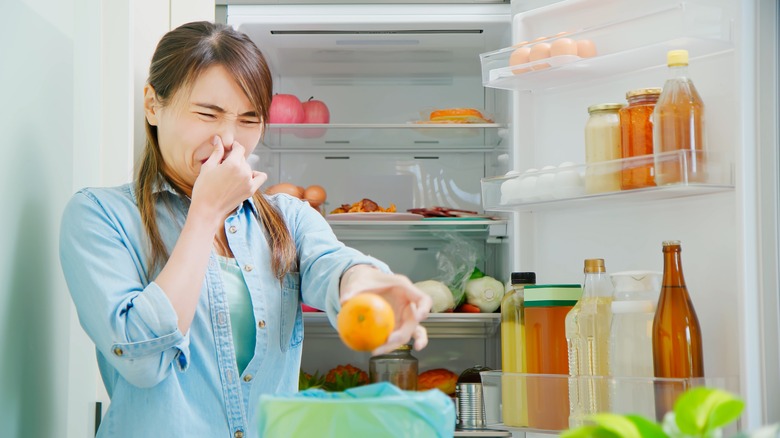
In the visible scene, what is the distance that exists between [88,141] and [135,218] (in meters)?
0.29

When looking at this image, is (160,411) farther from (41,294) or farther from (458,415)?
(458,415)

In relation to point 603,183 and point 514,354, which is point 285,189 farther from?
point 603,183

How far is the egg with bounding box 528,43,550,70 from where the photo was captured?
5.79ft

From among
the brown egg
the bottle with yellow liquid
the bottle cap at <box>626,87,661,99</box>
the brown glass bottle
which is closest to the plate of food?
the brown egg

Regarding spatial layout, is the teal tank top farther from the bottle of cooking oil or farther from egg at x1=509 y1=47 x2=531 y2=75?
egg at x1=509 y1=47 x2=531 y2=75

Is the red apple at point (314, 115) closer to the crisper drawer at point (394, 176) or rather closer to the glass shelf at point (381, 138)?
the glass shelf at point (381, 138)

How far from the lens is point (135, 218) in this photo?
1.25 meters

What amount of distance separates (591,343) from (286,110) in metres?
1.29

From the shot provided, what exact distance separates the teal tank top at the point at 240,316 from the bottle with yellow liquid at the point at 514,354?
65 centimetres

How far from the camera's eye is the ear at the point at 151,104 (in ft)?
4.25

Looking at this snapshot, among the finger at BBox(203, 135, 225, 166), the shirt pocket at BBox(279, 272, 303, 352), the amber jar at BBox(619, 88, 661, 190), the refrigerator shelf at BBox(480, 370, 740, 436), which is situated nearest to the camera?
the finger at BBox(203, 135, 225, 166)

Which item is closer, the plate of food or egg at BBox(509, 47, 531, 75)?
egg at BBox(509, 47, 531, 75)

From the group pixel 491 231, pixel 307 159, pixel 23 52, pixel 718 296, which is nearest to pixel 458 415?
pixel 491 231

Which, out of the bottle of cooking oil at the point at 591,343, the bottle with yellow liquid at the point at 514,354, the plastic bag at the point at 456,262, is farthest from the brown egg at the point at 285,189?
the bottle of cooking oil at the point at 591,343
